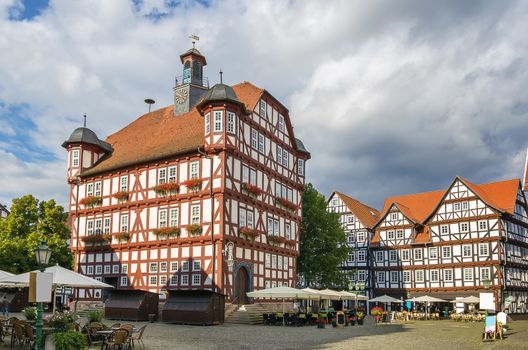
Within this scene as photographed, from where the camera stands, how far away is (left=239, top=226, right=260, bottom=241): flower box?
36781mm

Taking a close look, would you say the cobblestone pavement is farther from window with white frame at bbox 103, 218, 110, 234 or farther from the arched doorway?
window with white frame at bbox 103, 218, 110, 234

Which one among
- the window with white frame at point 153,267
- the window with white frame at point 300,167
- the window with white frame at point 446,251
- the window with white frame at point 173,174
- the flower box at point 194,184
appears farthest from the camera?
the window with white frame at point 446,251

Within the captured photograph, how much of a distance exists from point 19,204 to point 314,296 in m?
26.1

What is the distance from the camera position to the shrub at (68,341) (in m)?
14.0

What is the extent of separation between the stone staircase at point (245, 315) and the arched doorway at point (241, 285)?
1.32 m

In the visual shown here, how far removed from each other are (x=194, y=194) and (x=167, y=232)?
3.04m

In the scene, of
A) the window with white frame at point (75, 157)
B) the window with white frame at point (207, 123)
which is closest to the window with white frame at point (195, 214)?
the window with white frame at point (207, 123)

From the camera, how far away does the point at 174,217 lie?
38094 mm

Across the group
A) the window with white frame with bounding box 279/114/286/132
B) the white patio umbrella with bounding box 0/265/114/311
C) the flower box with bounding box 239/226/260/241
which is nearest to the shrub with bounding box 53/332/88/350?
the white patio umbrella with bounding box 0/265/114/311

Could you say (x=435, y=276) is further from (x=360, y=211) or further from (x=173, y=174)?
(x=173, y=174)

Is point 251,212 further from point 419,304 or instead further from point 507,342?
point 419,304

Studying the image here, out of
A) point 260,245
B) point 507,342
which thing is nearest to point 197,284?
point 260,245

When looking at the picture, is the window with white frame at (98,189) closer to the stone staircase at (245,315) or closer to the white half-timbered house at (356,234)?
the stone staircase at (245,315)

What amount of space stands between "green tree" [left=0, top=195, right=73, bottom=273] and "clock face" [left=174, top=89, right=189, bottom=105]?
12.9 meters
